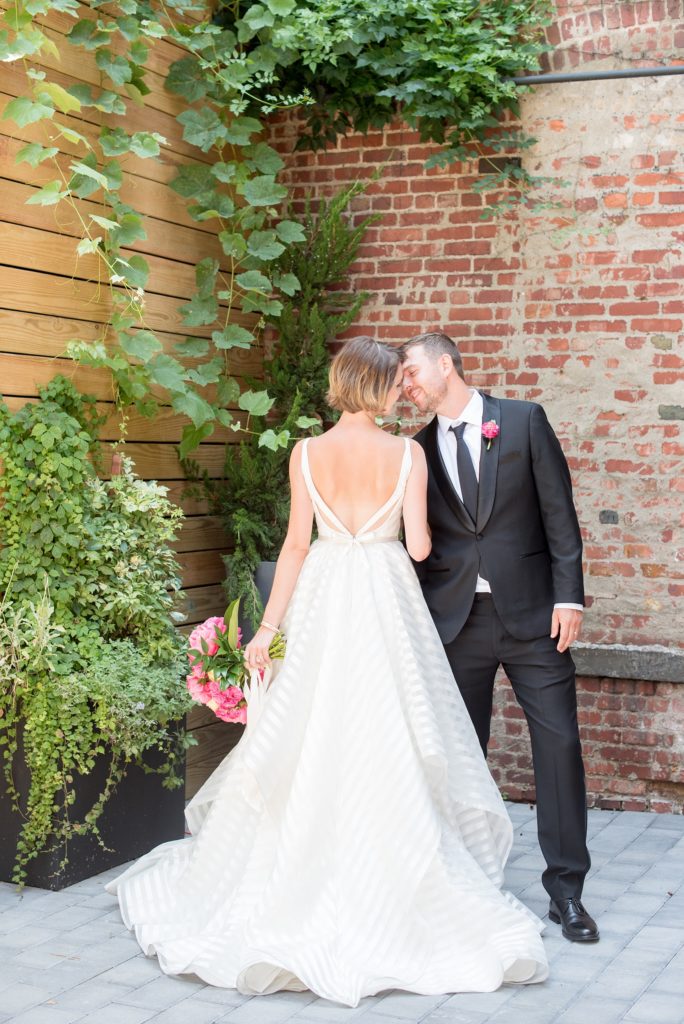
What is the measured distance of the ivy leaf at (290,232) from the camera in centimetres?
576

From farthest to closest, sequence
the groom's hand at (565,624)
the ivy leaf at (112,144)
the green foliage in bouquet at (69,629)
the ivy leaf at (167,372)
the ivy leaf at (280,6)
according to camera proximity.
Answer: the ivy leaf at (280,6) < the ivy leaf at (167,372) < the ivy leaf at (112,144) < the green foliage in bouquet at (69,629) < the groom's hand at (565,624)

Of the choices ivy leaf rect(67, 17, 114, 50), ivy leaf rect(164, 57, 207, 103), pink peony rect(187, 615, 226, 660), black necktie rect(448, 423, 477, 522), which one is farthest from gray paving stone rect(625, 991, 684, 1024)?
ivy leaf rect(164, 57, 207, 103)

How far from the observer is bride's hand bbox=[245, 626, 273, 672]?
396cm

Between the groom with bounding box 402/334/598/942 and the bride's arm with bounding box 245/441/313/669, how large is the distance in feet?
1.68

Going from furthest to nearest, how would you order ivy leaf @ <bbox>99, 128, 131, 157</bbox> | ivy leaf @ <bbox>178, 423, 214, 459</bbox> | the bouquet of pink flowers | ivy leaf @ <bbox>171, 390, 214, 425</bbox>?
ivy leaf @ <bbox>178, 423, 214, 459</bbox> < ivy leaf @ <bbox>171, 390, 214, 425</bbox> < ivy leaf @ <bbox>99, 128, 131, 157</bbox> < the bouquet of pink flowers

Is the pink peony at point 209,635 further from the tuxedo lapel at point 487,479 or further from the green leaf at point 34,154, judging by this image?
the green leaf at point 34,154

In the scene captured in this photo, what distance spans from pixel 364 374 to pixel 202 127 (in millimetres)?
2196

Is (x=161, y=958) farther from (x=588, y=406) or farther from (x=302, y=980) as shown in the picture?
(x=588, y=406)

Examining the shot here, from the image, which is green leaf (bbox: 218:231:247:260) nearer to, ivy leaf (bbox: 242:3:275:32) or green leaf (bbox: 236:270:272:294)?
green leaf (bbox: 236:270:272:294)

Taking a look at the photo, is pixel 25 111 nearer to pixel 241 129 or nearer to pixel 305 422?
pixel 241 129

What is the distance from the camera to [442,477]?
13.9 feet

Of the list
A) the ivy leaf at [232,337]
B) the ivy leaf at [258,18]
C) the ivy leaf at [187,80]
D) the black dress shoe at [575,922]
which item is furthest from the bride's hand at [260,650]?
the ivy leaf at [258,18]

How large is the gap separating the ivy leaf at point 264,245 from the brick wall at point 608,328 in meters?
0.87

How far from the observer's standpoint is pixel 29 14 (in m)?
4.48
